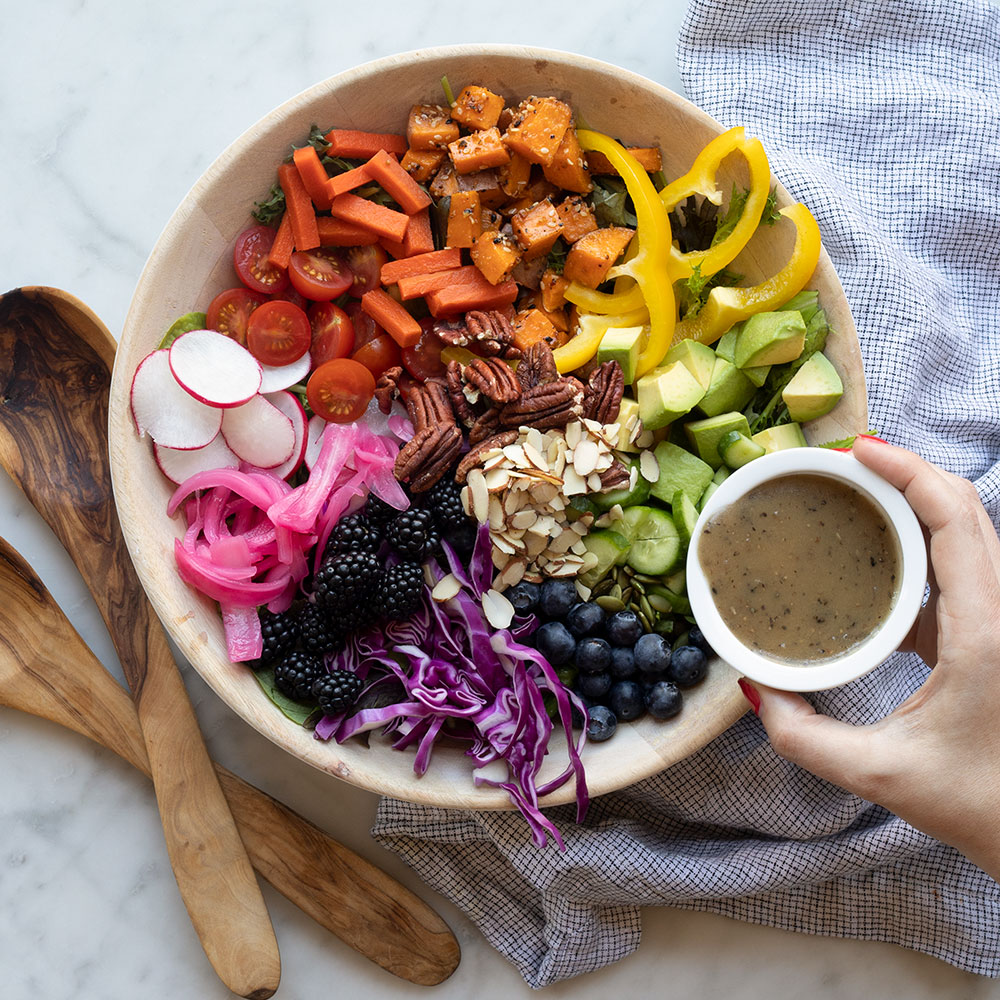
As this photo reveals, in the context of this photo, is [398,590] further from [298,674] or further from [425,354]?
[425,354]

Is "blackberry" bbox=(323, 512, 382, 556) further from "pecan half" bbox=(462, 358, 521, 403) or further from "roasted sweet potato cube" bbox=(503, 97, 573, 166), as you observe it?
"roasted sweet potato cube" bbox=(503, 97, 573, 166)

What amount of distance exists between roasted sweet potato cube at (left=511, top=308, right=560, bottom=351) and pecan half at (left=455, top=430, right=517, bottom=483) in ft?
0.72

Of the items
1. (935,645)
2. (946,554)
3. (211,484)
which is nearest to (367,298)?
(211,484)

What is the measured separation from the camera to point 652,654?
1.95 meters

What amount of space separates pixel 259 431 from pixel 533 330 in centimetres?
64

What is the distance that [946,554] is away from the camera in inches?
62.4

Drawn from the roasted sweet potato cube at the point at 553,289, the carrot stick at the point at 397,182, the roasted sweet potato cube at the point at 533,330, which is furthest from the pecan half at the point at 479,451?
the carrot stick at the point at 397,182

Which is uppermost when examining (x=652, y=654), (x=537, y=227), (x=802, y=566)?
(x=537, y=227)

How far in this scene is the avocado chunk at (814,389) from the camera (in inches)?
75.1

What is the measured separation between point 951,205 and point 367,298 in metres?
1.46

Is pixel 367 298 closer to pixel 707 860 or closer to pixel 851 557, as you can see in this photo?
pixel 851 557

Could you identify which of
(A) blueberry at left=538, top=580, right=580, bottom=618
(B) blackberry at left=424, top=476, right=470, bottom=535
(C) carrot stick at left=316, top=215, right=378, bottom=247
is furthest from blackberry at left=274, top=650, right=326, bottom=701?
(C) carrot stick at left=316, top=215, right=378, bottom=247

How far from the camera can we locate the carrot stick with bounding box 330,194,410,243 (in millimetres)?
2039

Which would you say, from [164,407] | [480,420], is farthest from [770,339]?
[164,407]
